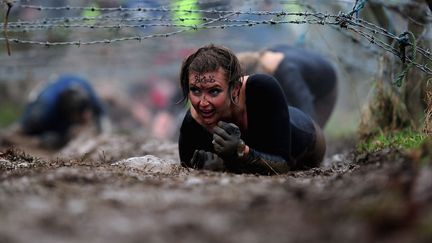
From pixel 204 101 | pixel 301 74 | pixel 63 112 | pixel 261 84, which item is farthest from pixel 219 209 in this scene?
pixel 63 112

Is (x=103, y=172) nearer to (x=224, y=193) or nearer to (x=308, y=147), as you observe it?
(x=224, y=193)

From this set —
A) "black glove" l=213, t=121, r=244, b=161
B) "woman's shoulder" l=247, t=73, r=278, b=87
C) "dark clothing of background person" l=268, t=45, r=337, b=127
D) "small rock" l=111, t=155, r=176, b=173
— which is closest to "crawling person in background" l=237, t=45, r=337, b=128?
"dark clothing of background person" l=268, t=45, r=337, b=127

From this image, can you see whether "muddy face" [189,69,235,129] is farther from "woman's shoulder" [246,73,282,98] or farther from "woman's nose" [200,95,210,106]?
"woman's shoulder" [246,73,282,98]

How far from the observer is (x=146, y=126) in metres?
15.6

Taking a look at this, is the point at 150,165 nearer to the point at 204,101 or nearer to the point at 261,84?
the point at 204,101

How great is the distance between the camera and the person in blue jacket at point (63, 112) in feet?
39.4

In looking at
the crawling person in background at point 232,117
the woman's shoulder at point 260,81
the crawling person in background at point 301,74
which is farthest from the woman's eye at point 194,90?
the crawling person in background at point 301,74

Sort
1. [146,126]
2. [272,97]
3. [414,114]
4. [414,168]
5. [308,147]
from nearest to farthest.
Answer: [414,168], [272,97], [308,147], [414,114], [146,126]

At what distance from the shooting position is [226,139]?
4.79m

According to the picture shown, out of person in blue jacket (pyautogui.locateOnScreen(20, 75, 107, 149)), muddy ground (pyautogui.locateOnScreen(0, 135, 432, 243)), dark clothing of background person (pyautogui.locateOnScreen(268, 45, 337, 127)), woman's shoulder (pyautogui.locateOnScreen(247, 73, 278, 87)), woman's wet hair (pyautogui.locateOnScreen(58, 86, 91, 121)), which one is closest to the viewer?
muddy ground (pyautogui.locateOnScreen(0, 135, 432, 243))

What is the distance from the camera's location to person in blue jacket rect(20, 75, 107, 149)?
12023 mm

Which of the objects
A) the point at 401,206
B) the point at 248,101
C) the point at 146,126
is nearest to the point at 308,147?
the point at 248,101

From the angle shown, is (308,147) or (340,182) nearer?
(340,182)

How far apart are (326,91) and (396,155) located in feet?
12.3
